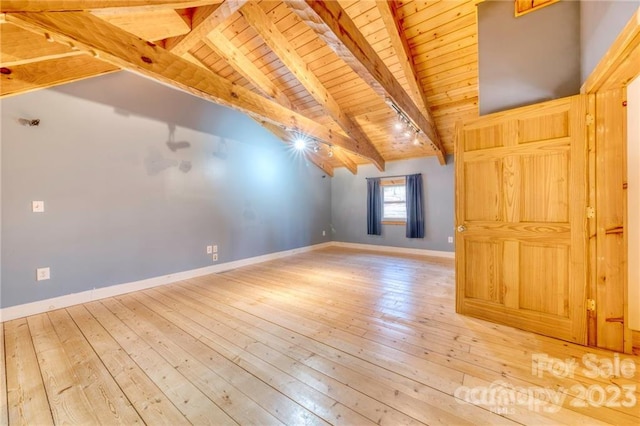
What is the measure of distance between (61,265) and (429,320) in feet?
13.4

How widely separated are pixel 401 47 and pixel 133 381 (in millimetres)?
3995

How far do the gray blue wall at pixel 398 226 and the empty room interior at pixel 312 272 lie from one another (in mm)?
1644

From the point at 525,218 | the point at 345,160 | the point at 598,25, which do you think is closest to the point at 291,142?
the point at 345,160

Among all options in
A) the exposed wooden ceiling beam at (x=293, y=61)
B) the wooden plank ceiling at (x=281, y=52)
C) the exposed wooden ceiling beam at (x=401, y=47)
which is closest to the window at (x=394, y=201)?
the wooden plank ceiling at (x=281, y=52)

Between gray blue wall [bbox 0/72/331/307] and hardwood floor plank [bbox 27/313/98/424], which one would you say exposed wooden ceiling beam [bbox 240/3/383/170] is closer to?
gray blue wall [bbox 0/72/331/307]

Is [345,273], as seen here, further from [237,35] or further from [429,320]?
[237,35]

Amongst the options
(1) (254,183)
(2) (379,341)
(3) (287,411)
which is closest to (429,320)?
(2) (379,341)

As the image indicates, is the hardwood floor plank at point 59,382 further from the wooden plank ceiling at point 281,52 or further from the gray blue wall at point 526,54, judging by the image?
the gray blue wall at point 526,54

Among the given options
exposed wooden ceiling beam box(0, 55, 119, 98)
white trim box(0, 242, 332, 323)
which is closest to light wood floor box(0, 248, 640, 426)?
white trim box(0, 242, 332, 323)

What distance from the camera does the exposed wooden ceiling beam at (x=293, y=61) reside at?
2693 millimetres

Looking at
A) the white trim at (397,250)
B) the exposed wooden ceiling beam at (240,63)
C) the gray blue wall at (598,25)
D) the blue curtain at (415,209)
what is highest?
the exposed wooden ceiling beam at (240,63)

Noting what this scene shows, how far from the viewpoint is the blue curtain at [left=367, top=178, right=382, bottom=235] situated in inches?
253

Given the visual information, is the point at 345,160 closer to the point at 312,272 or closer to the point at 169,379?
the point at 312,272

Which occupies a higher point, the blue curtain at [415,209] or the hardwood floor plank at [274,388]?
the blue curtain at [415,209]
